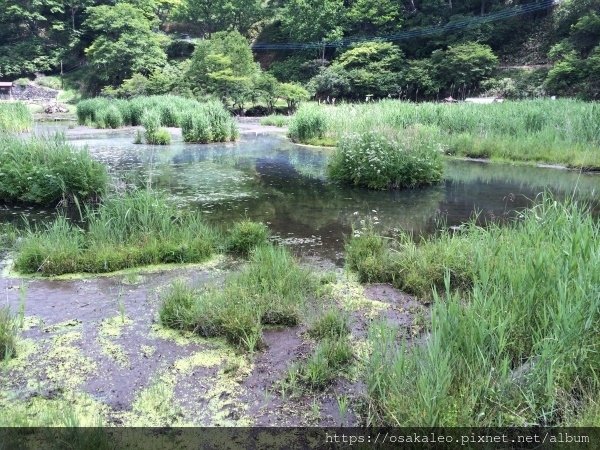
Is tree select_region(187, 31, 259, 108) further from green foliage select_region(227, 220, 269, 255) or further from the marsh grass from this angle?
green foliage select_region(227, 220, 269, 255)

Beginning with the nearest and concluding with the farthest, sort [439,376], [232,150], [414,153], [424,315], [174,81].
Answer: [439,376] → [424,315] → [414,153] → [232,150] → [174,81]

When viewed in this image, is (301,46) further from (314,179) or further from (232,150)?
(314,179)

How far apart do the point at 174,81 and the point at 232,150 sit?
19.5m

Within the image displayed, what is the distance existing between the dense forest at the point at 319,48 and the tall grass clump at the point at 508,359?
26554 mm

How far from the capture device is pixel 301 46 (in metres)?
44.1

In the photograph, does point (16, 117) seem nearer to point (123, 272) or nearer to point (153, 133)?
point (153, 133)

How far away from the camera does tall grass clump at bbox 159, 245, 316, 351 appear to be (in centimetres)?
408

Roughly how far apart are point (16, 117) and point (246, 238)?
1509 cm

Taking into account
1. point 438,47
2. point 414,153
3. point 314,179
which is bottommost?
point 314,179

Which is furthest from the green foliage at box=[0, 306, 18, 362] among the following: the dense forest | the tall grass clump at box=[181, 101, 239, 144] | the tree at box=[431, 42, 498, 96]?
the tree at box=[431, 42, 498, 96]

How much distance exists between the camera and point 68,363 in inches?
148

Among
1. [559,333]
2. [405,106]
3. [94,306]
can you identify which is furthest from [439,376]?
[405,106]

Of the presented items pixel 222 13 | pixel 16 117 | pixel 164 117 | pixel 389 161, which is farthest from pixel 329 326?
pixel 222 13

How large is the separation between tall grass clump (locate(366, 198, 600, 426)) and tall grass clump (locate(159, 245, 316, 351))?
107cm
